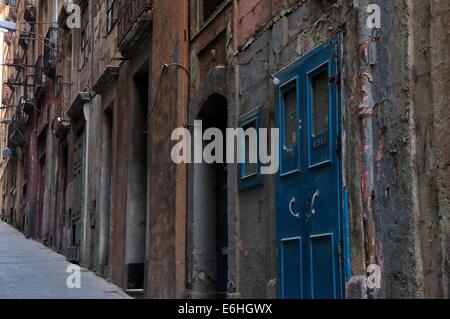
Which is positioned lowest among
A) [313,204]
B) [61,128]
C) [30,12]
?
[313,204]

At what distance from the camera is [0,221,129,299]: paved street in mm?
11133

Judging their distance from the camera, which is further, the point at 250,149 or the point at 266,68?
the point at 250,149

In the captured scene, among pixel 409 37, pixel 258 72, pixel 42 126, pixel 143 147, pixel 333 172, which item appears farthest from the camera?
pixel 42 126

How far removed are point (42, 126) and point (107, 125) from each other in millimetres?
11571

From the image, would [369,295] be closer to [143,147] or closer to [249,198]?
[249,198]

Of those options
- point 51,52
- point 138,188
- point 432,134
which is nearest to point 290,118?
point 432,134

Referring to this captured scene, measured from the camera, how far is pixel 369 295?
5.45 metres

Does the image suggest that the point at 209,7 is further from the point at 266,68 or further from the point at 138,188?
the point at 138,188

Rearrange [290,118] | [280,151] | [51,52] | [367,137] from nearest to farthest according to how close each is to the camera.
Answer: [367,137] → [290,118] → [280,151] → [51,52]

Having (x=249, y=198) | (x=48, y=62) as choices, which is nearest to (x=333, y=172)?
(x=249, y=198)

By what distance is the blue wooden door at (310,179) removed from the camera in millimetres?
6102

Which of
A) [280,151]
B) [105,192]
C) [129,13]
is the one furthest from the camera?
[105,192]

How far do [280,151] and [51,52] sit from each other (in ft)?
57.3

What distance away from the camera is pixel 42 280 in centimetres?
1293
